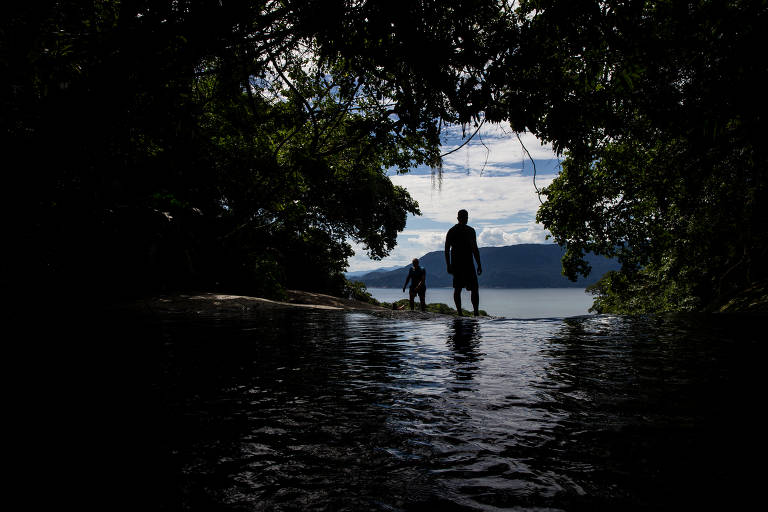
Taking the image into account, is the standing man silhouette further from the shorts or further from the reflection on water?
the reflection on water

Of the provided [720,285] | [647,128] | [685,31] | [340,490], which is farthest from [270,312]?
[720,285]

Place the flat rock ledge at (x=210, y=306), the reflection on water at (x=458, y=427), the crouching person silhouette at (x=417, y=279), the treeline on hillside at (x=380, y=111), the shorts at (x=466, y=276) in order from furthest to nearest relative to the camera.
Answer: the crouching person silhouette at (x=417, y=279), the shorts at (x=466, y=276), the flat rock ledge at (x=210, y=306), the treeline on hillside at (x=380, y=111), the reflection on water at (x=458, y=427)

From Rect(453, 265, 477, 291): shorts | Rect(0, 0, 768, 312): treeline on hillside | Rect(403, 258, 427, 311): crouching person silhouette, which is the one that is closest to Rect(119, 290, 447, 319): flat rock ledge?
Rect(453, 265, 477, 291): shorts

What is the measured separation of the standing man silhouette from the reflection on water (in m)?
6.15

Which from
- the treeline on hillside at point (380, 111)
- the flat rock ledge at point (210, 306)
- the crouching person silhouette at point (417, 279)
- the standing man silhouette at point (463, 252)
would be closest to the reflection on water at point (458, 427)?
the treeline on hillside at point (380, 111)

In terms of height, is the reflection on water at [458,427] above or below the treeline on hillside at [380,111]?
below

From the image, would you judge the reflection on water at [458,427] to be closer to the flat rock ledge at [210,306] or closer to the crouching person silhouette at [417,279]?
the flat rock ledge at [210,306]

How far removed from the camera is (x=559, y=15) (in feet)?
14.6

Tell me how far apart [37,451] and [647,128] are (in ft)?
42.2

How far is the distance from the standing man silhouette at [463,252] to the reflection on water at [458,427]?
20.2ft

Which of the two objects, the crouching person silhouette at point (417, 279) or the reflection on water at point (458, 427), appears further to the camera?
the crouching person silhouette at point (417, 279)

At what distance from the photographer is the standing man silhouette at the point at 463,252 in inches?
444

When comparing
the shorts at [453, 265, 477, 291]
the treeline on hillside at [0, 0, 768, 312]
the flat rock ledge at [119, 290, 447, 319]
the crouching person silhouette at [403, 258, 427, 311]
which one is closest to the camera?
the treeline on hillside at [0, 0, 768, 312]

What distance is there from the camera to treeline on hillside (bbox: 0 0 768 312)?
16.9 ft
